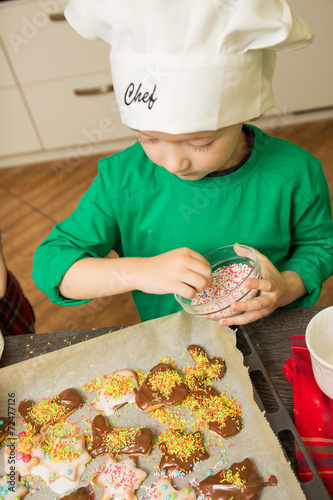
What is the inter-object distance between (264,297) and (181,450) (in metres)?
0.27

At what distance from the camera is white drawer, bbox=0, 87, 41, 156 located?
257 cm

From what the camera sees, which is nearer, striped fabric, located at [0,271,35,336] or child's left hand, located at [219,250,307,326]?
child's left hand, located at [219,250,307,326]

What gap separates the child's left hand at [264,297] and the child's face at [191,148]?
0.66 feet

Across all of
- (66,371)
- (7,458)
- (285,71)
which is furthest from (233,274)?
(285,71)

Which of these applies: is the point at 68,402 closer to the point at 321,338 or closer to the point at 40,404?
the point at 40,404

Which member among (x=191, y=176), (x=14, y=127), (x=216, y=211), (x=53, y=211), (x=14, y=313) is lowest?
(x=53, y=211)

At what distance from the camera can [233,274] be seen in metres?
0.85

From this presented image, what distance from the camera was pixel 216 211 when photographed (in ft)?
3.10

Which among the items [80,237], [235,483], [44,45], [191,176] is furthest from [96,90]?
[235,483]

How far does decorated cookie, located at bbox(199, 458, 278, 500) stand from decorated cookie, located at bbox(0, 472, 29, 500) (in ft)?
0.86

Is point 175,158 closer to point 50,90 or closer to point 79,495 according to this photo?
point 79,495

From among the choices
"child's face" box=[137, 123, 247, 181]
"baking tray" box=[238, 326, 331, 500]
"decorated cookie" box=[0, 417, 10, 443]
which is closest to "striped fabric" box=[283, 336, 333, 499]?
"baking tray" box=[238, 326, 331, 500]

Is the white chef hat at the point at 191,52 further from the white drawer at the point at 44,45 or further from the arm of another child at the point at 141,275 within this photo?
the white drawer at the point at 44,45

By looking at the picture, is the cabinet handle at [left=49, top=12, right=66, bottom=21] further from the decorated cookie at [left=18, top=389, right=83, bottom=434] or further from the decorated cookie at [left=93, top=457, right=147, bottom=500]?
the decorated cookie at [left=93, top=457, right=147, bottom=500]
